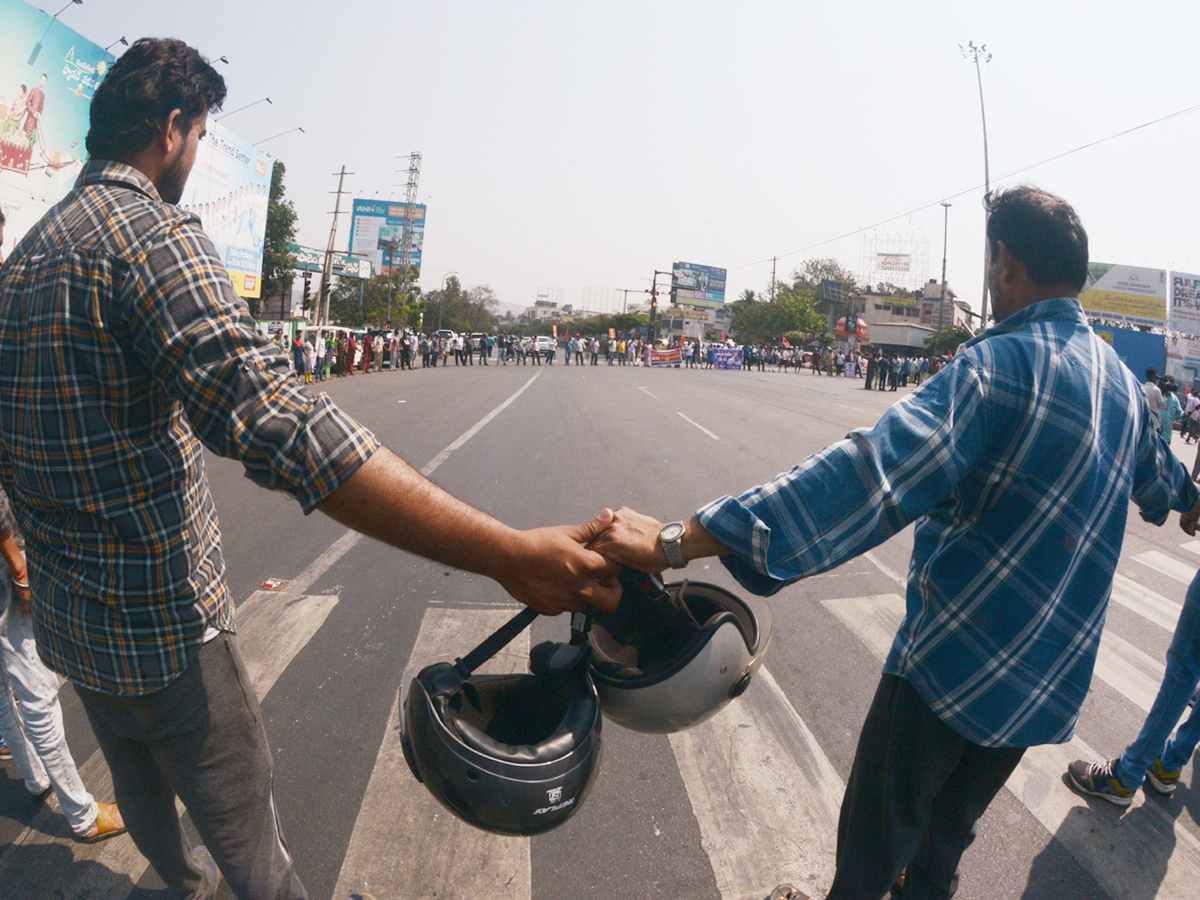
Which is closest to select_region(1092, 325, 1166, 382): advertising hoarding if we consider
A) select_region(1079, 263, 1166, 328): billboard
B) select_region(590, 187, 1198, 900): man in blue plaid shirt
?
select_region(1079, 263, 1166, 328): billboard

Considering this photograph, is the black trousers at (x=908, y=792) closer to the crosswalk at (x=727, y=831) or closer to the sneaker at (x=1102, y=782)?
the crosswalk at (x=727, y=831)

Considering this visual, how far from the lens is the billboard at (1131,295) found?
55.2 m

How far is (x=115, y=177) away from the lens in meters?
1.55

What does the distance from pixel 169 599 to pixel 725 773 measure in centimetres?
217

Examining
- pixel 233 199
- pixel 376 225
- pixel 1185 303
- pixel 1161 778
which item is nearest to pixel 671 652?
pixel 1161 778

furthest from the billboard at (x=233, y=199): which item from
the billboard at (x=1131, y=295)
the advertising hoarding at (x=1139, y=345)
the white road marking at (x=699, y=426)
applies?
the billboard at (x=1131, y=295)

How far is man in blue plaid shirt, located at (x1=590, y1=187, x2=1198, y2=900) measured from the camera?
5.13 feet

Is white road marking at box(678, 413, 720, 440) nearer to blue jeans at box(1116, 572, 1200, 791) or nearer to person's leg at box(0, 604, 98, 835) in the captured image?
blue jeans at box(1116, 572, 1200, 791)

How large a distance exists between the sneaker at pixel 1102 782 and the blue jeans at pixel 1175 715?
0.03m

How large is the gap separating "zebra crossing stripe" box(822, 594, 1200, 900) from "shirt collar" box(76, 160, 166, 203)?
331 cm

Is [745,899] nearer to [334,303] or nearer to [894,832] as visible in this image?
[894,832]

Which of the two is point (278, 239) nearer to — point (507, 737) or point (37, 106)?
point (37, 106)

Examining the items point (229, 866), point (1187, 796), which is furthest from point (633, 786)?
point (1187, 796)

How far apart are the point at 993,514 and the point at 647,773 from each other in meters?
1.79
